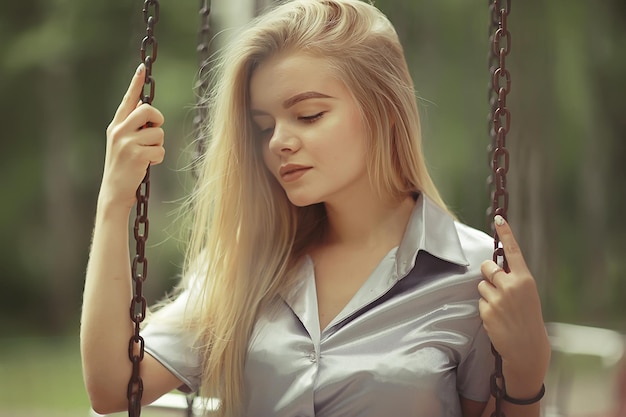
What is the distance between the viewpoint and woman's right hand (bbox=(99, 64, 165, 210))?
97 cm

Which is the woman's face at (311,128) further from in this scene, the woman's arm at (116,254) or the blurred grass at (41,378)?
the blurred grass at (41,378)

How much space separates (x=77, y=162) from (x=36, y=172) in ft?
1.26

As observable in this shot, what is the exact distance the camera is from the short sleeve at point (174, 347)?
3.51 ft

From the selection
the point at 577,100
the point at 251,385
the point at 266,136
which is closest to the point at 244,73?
the point at 266,136

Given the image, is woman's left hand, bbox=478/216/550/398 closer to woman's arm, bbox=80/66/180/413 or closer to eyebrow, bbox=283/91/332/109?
eyebrow, bbox=283/91/332/109

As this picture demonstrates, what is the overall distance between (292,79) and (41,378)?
12.6 feet

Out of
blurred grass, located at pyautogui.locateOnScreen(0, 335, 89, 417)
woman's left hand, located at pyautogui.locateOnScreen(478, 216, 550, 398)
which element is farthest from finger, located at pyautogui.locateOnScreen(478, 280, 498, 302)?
blurred grass, located at pyautogui.locateOnScreen(0, 335, 89, 417)

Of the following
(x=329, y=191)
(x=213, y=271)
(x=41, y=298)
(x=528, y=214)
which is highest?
(x=329, y=191)

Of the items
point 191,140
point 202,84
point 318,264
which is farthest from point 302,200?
point 191,140

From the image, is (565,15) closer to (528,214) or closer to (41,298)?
(528,214)

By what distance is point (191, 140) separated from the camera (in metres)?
2.97

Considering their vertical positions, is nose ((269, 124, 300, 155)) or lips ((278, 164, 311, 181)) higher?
nose ((269, 124, 300, 155))

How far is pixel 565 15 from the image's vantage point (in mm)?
3629

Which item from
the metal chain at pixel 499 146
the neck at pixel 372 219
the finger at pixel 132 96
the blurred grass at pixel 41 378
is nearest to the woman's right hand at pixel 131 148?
the finger at pixel 132 96
